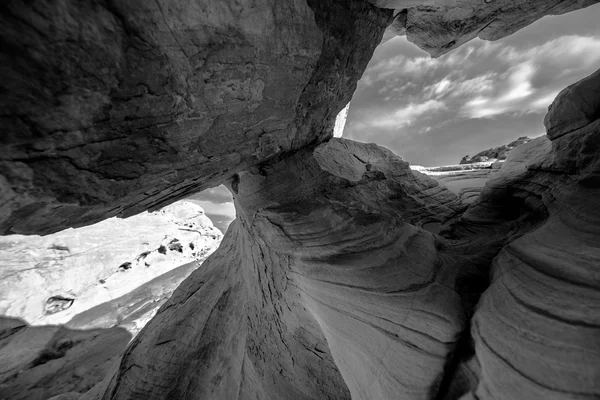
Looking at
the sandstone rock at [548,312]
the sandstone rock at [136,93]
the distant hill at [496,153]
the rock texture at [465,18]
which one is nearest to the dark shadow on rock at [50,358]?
the sandstone rock at [136,93]

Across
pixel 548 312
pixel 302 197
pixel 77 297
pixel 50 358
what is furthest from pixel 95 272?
pixel 548 312

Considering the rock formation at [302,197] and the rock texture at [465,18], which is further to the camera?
the rock texture at [465,18]

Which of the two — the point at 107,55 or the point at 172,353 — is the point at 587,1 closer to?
the point at 107,55

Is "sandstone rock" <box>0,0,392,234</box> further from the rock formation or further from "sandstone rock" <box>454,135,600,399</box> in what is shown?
"sandstone rock" <box>454,135,600,399</box>

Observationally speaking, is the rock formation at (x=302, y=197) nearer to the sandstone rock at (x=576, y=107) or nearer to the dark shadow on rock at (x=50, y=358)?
the sandstone rock at (x=576, y=107)

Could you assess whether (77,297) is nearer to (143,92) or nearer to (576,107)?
(143,92)

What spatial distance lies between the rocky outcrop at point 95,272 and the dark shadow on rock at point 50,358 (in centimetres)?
35

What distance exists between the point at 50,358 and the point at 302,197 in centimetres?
926

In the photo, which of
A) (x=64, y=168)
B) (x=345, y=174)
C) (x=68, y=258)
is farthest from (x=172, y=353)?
(x=68, y=258)

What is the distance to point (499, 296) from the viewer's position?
2340 millimetres

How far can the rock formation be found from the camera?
1.69 metres

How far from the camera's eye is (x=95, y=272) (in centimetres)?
884

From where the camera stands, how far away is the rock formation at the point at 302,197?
66.5 inches

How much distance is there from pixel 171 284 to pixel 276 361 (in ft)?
23.5
